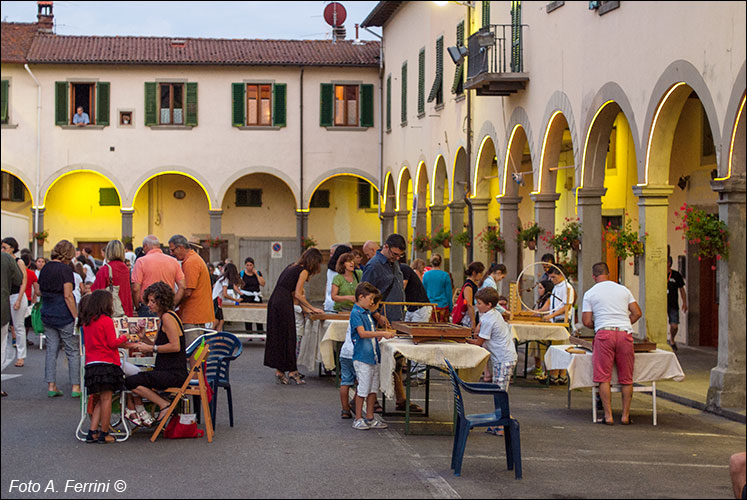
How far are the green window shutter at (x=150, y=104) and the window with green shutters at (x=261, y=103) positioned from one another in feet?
8.78

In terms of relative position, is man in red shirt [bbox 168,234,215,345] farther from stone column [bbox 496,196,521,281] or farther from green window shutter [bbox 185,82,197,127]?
green window shutter [bbox 185,82,197,127]

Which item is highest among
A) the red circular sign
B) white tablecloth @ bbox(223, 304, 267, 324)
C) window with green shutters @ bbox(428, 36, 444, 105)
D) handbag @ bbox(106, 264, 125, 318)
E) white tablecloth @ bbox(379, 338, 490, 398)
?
the red circular sign

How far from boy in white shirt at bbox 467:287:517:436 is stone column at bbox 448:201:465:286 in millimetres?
17008

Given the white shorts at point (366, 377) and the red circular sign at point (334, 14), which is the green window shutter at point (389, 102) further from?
the white shorts at point (366, 377)

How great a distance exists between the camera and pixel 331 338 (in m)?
14.0

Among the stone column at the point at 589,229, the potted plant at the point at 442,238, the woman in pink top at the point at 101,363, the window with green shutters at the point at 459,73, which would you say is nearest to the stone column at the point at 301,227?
the potted plant at the point at 442,238

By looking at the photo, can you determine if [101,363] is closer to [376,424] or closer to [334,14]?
[376,424]

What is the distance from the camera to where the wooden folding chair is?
9898 mm

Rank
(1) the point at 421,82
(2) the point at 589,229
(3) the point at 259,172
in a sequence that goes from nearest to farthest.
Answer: (2) the point at 589,229
(1) the point at 421,82
(3) the point at 259,172

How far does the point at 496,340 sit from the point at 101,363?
3802 mm

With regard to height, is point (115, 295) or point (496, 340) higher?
point (115, 295)

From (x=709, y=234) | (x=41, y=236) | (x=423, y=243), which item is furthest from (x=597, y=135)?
(x=41, y=236)

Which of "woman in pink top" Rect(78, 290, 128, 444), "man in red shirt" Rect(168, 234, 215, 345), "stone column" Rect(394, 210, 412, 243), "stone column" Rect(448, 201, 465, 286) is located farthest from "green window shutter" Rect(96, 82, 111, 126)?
"woman in pink top" Rect(78, 290, 128, 444)

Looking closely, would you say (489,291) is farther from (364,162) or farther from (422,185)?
(364,162)
